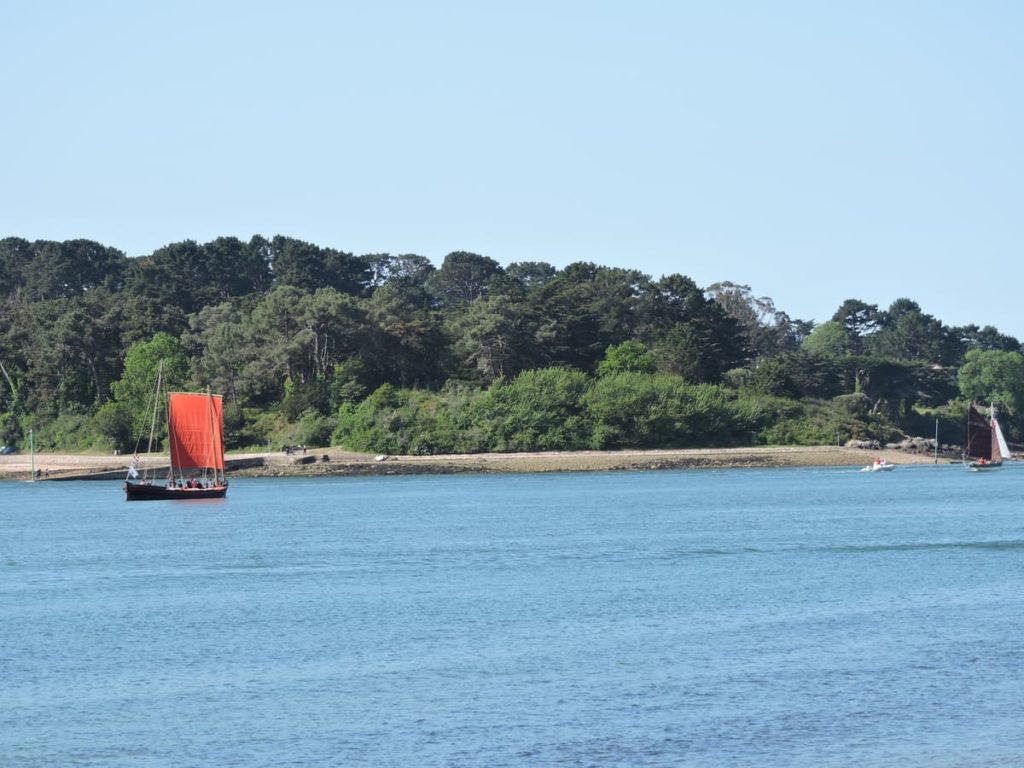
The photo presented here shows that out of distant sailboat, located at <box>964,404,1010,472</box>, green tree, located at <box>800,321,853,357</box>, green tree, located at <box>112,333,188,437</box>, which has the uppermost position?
green tree, located at <box>800,321,853,357</box>

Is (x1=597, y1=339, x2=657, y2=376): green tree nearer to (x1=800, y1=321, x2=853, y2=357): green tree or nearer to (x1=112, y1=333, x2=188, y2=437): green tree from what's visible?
(x1=112, y1=333, x2=188, y2=437): green tree

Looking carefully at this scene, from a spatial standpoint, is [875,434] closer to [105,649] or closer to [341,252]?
[341,252]

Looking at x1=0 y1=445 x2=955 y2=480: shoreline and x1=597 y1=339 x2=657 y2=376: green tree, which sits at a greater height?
x1=597 y1=339 x2=657 y2=376: green tree

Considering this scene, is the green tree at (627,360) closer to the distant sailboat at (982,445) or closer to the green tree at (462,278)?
the distant sailboat at (982,445)

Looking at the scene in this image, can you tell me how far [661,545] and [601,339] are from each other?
82106mm

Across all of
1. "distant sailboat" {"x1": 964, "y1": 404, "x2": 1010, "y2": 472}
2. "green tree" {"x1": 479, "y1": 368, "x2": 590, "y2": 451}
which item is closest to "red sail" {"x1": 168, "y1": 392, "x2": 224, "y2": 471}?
"green tree" {"x1": 479, "y1": 368, "x2": 590, "y2": 451}

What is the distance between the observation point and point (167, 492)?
86.0 meters

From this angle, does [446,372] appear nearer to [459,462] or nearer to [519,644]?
[459,462]

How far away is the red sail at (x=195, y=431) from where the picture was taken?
273 ft

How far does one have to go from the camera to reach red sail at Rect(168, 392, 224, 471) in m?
83.1

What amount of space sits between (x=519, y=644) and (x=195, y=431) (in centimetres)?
5529

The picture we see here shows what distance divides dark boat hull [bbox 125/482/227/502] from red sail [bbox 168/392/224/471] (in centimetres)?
147

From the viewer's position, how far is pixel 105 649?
106 ft

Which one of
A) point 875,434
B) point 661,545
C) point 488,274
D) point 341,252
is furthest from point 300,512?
point 488,274
